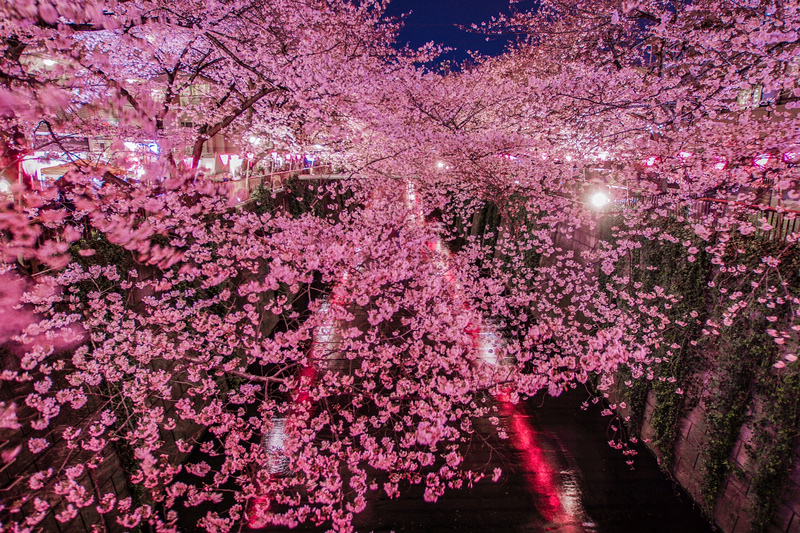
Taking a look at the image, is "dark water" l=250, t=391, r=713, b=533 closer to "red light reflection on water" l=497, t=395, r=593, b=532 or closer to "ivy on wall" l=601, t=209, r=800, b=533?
"red light reflection on water" l=497, t=395, r=593, b=532

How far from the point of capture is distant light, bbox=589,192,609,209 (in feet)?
46.2

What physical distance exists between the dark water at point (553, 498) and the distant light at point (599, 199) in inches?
307

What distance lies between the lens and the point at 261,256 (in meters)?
17.0

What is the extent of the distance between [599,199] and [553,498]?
10062mm

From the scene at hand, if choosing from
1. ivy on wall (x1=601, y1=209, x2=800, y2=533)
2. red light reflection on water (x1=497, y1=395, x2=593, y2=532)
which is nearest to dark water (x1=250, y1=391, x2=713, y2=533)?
red light reflection on water (x1=497, y1=395, x2=593, y2=532)

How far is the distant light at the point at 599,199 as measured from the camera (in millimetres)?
14070

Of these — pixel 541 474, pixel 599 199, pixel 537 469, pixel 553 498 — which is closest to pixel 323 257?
pixel 599 199

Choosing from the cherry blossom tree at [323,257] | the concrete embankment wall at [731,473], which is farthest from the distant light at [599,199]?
the concrete embankment wall at [731,473]

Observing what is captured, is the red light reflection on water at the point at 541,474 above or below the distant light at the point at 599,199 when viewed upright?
below

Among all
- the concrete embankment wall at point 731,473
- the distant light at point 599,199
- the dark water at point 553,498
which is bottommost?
the dark water at point 553,498

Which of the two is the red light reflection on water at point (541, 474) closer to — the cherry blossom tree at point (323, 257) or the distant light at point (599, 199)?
the cherry blossom tree at point (323, 257)

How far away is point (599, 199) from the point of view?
46.8ft

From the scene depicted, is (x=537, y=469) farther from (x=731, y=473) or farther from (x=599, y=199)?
(x=599, y=199)

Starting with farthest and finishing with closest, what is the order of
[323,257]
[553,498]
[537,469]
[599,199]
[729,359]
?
[323,257]
[599,199]
[537,469]
[553,498]
[729,359]
